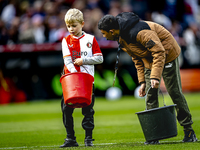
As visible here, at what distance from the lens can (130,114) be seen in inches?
389

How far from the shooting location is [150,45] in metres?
4.90

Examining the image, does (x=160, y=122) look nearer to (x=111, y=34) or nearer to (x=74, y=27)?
(x=111, y=34)

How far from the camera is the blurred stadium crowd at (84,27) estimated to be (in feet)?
49.1

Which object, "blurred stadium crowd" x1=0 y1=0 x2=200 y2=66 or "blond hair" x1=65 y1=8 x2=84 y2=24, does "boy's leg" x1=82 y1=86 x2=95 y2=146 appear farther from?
"blurred stadium crowd" x1=0 y1=0 x2=200 y2=66

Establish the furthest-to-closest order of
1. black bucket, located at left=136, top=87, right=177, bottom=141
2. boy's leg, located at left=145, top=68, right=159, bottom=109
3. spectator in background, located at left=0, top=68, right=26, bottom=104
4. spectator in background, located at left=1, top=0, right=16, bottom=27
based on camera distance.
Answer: spectator in background, located at left=1, top=0, right=16, bottom=27
spectator in background, located at left=0, top=68, right=26, bottom=104
boy's leg, located at left=145, top=68, right=159, bottom=109
black bucket, located at left=136, top=87, right=177, bottom=141

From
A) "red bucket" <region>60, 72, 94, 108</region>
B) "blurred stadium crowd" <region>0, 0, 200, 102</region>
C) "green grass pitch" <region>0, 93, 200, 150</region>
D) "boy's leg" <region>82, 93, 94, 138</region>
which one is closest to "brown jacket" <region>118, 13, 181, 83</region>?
"red bucket" <region>60, 72, 94, 108</region>

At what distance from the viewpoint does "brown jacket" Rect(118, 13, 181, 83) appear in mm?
4914

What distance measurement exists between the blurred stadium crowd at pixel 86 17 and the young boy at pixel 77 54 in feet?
31.8

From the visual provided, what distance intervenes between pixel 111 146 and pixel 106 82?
1012cm

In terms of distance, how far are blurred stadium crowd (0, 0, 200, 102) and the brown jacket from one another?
9.83 metres

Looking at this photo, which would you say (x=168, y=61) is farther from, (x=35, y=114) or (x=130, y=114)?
(x=35, y=114)

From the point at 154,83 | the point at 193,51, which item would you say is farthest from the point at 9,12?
the point at 154,83

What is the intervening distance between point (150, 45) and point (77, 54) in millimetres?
1028

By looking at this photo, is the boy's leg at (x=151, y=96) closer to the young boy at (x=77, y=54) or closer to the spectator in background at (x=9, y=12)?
the young boy at (x=77, y=54)
